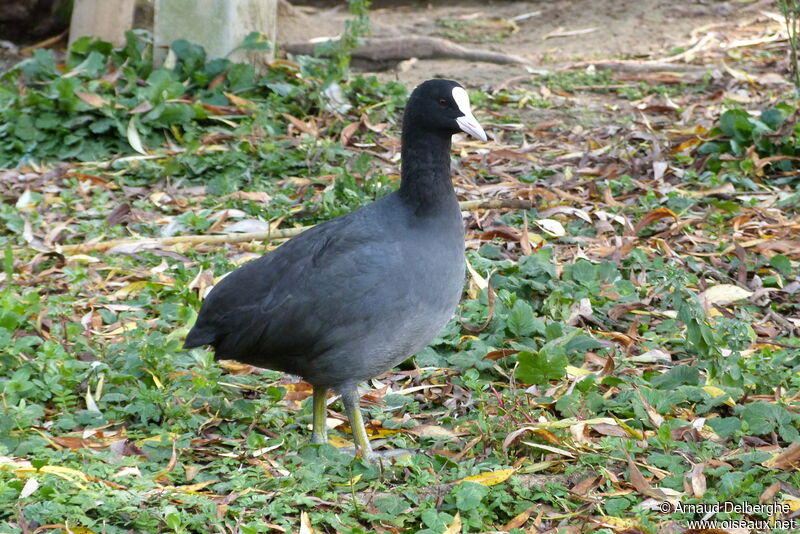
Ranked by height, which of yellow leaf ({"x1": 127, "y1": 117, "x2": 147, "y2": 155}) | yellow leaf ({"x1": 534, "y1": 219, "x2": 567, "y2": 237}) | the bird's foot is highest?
yellow leaf ({"x1": 127, "y1": 117, "x2": 147, "y2": 155})

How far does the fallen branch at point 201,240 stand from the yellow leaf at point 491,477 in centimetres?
270

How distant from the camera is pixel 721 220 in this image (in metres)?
6.31

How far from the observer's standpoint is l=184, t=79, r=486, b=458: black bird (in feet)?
13.5

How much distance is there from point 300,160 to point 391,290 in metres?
→ 3.52

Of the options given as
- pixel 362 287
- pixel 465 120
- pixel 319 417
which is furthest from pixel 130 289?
pixel 465 120

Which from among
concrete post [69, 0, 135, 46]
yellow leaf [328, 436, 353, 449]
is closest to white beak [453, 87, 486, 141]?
yellow leaf [328, 436, 353, 449]

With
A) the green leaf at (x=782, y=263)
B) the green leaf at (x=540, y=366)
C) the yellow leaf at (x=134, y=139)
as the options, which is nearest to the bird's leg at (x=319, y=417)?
the green leaf at (x=540, y=366)

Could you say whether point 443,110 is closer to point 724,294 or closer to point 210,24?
point 724,294

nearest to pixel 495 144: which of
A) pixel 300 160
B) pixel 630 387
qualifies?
pixel 300 160

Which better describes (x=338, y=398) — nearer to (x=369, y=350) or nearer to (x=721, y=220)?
(x=369, y=350)

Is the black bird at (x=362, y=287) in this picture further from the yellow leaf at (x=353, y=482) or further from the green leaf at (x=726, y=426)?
A: the green leaf at (x=726, y=426)

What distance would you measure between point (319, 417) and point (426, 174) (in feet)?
3.83

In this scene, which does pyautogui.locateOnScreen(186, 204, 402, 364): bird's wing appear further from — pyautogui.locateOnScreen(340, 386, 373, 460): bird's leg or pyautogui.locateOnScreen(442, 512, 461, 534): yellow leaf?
pyautogui.locateOnScreen(442, 512, 461, 534): yellow leaf

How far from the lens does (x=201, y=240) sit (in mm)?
6355
